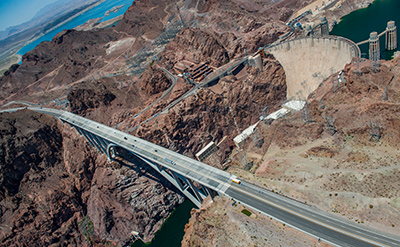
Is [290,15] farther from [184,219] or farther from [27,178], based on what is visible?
[27,178]

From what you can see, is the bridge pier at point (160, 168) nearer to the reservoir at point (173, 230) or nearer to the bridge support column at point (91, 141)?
the bridge support column at point (91, 141)

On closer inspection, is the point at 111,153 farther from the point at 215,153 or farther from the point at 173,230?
the point at 215,153

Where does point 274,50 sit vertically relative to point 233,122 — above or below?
above

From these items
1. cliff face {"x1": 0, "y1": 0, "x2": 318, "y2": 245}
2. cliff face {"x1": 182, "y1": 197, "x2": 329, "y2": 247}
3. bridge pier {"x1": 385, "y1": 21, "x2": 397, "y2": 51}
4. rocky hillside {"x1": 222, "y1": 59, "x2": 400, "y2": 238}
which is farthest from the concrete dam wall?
cliff face {"x1": 182, "y1": 197, "x2": 329, "y2": 247}

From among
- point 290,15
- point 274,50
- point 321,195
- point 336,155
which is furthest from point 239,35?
point 321,195

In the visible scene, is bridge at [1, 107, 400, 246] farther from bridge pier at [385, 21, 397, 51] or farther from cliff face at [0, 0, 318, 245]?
bridge pier at [385, 21, 397, 51]

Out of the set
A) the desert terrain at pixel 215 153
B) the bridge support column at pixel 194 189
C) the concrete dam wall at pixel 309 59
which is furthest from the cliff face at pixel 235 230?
the concrete dam wall at pixel 309 59

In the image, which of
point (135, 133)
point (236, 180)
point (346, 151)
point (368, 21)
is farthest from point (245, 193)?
point (368, 21)
